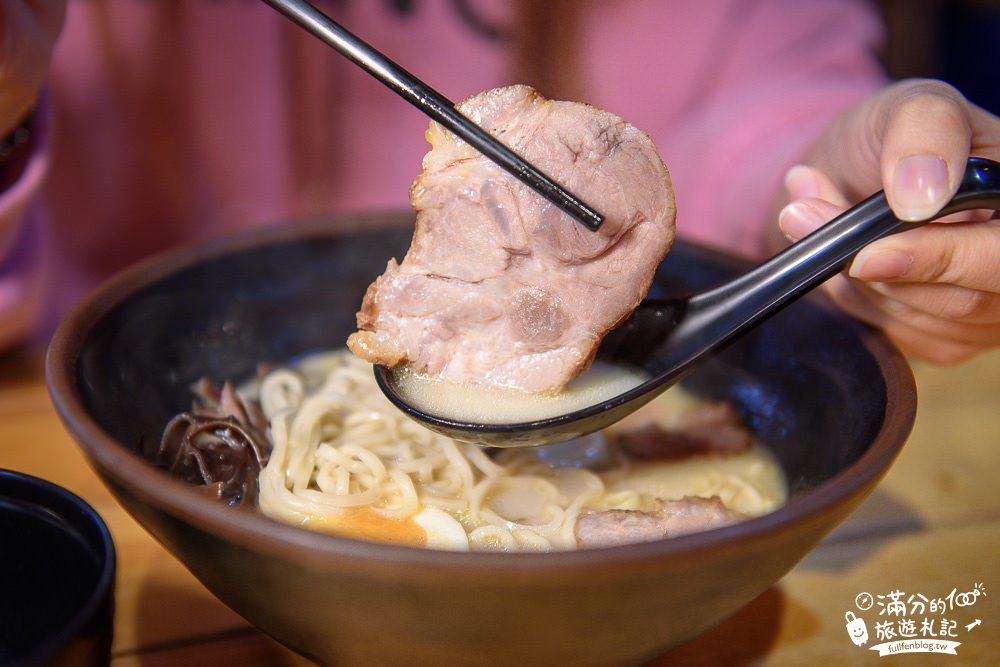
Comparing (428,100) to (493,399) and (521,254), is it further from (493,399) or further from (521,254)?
(493,399)

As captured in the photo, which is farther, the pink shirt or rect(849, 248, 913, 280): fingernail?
the pink shirt

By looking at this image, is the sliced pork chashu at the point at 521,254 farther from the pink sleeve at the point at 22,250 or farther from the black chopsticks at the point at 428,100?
the pink sleeve at the point at 22,250

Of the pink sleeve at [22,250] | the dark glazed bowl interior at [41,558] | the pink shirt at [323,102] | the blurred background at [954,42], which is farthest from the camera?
the blurred background at [954,42]

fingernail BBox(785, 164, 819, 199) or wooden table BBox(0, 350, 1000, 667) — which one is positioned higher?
fingernail BBox(785, 164, 819, 199)

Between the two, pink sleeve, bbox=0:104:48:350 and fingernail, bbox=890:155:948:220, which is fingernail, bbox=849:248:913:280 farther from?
pink sleeve, bbox=0:104:48:350

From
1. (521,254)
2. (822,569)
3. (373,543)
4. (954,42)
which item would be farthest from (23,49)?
(954,42)

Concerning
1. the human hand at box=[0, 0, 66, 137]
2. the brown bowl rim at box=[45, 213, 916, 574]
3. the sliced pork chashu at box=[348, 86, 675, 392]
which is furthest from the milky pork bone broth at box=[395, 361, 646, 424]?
the human hand at box=[0, 0, 66, 137]

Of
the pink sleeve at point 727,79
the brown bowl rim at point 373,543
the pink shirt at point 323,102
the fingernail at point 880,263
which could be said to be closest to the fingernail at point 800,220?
the fingernail at point 880,263
